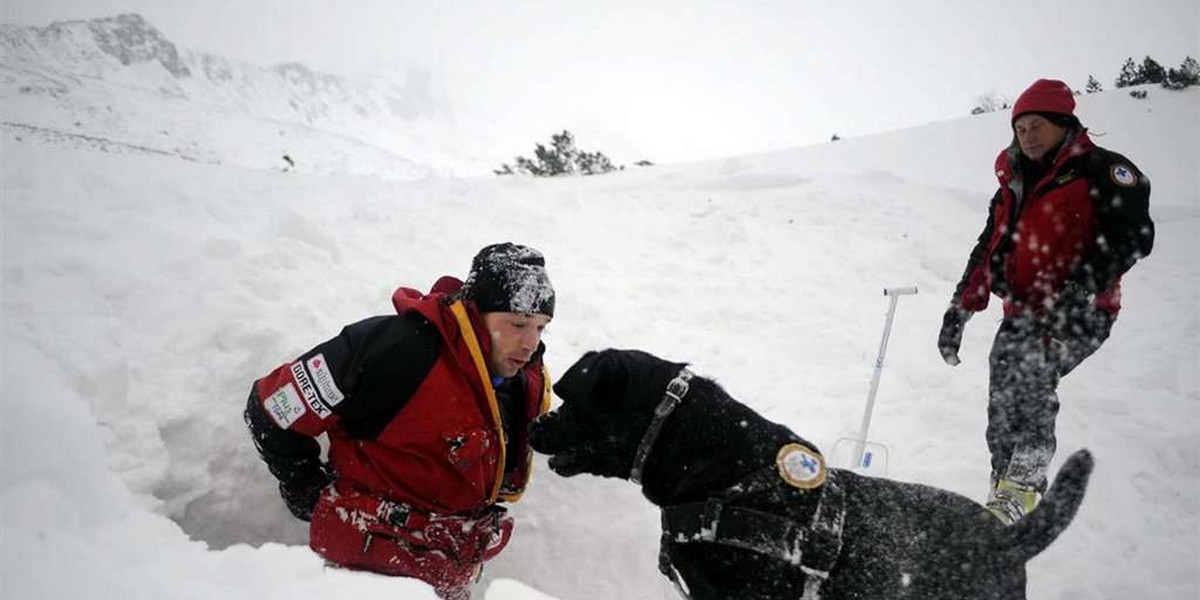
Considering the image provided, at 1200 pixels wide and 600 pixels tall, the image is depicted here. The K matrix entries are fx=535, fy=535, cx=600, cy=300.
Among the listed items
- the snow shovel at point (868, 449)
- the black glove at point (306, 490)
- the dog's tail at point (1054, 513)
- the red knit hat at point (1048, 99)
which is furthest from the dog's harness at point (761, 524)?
the red knit hat at point (1048, 99)

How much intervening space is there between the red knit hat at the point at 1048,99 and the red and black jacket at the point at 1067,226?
16 cm

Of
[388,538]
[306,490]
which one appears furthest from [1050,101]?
[306,490]

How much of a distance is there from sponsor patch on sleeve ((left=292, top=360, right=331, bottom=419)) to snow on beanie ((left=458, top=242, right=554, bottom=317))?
62 centimetres

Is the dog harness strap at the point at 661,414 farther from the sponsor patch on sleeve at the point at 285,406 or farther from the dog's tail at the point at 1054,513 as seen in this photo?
the sponsor patch on sleeve at the point at 285,406

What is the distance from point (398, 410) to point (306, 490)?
0.59 m

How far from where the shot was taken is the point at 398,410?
6.43 feet

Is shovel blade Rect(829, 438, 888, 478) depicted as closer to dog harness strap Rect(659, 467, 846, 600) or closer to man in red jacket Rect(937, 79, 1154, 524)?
man in red jacket Rect(937, 79, 1154, 524)

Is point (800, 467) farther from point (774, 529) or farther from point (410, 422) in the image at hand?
point (410, 422)

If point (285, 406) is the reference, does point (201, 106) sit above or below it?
above

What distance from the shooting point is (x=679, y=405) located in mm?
1773

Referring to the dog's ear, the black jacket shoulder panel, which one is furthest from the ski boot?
the black jacket shoulder panel

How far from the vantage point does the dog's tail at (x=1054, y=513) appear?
1.60 meters

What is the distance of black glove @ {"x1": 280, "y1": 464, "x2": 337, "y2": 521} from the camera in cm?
212

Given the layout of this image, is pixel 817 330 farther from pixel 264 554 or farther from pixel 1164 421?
pixel 264 554
